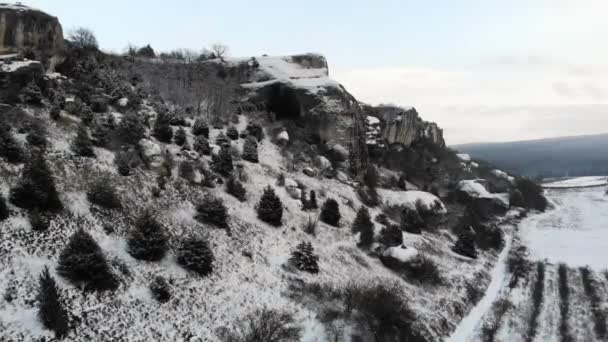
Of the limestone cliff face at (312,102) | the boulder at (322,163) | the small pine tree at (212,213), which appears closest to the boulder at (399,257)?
the small pine tree at (212,213)

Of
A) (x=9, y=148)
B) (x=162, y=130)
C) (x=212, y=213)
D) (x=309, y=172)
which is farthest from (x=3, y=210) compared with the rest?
(x=309, y=172)

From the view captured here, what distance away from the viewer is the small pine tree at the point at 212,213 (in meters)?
22.2

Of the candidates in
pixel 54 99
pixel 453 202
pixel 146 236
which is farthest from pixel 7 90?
pixel 453 202

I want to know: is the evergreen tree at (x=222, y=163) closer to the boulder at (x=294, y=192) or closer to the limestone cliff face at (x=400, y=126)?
the boulder at (x=294, y=192)

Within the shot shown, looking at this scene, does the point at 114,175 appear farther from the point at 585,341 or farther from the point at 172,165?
the point at 585,341

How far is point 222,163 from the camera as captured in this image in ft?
93.7

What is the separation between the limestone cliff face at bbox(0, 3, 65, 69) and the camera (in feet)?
89.8

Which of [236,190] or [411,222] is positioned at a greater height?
[236,190]

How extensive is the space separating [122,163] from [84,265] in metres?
9.44

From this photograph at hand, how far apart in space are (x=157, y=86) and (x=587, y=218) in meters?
68.5

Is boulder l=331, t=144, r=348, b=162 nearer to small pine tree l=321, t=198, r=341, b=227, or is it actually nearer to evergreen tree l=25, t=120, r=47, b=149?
small pine tree l=321, t=198, r=341, b=227

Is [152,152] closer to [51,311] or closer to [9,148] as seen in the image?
[9,148]

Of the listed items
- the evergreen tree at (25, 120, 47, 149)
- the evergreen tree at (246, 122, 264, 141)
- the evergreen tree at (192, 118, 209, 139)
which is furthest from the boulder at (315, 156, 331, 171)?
the evergreen tree at (25, 120, 47, 149)

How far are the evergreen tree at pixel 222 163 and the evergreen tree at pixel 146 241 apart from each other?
1107 cm
